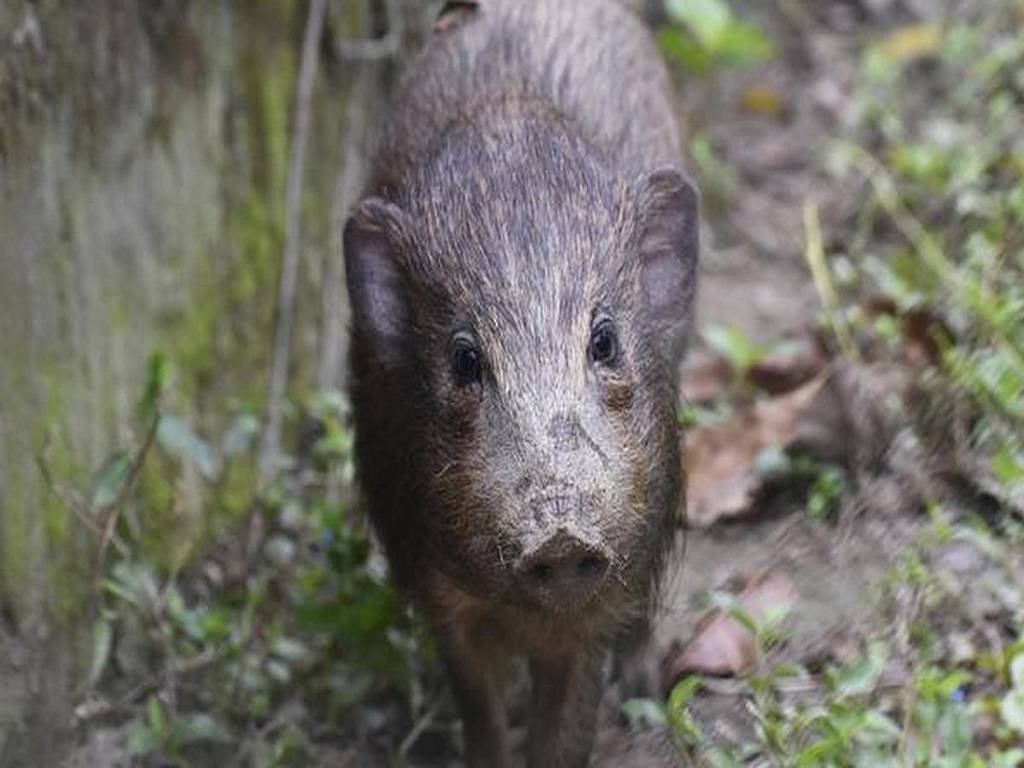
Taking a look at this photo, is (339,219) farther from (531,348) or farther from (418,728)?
(531,348)

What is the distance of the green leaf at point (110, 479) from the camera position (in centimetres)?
544

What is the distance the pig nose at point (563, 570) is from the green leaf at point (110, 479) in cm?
145

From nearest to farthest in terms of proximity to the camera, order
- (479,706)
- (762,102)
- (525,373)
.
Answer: (525,373) < (479,706) < (762,102)

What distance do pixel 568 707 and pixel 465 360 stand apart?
1.03 metres

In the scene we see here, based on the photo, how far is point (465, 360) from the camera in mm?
4773

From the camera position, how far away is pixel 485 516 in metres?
4.57

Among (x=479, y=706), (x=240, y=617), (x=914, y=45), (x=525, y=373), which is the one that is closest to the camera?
(x=525, y=373)

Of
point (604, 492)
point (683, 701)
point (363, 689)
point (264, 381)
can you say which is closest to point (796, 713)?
point (683, 701)

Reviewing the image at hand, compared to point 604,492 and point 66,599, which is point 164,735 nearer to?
point 66,599

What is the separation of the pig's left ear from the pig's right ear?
0.58 m

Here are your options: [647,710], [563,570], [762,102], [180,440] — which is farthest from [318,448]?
[762,102]

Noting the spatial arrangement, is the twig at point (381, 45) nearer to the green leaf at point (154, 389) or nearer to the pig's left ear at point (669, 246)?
the green leaf at point (154, 389)

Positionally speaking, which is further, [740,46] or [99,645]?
[740,46]

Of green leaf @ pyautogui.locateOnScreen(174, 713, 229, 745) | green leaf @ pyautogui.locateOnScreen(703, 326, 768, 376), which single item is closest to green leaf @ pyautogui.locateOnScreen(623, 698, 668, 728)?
green leaf @ pyautogui.locateOnScreen(174, 713, 229, 745)
